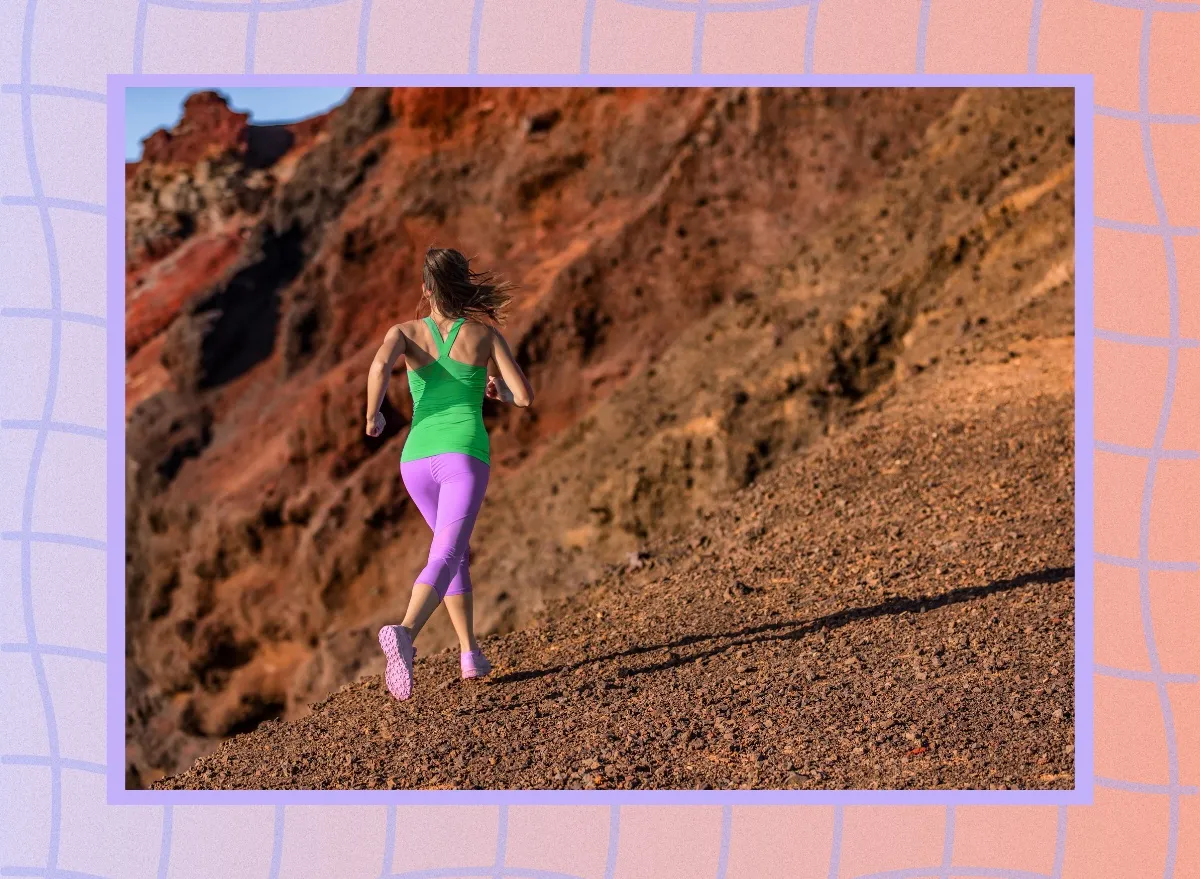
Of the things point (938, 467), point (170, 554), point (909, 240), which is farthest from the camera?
point (170, 554)

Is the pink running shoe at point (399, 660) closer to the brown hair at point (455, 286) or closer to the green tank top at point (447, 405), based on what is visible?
the green tank top at point (447, 405)

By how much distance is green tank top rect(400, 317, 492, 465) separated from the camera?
5270 millimetres

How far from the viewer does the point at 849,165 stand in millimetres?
17281

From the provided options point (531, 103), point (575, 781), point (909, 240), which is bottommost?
point (575, 781)

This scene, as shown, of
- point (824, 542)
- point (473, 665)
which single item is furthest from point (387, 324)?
point (473, 665)

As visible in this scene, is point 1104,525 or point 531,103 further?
point 531,103

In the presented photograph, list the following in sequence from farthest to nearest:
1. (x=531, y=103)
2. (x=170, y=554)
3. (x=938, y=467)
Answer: (x=531, y=103)
(x=170, y=554)
(x=938, y=467)

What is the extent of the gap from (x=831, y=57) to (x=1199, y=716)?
2807 millimetres

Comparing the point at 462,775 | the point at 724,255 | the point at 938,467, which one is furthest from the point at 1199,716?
the point at 724,255

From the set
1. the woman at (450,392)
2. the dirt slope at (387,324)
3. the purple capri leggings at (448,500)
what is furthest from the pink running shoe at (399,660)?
the dirt slope at (387,324)

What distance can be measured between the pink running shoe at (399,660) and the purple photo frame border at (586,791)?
37cm

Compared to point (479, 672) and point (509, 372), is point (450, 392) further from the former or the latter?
point (479, 672)

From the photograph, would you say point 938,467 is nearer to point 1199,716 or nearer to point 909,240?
point 1199,716

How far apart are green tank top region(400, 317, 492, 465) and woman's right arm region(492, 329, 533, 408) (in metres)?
0.08
